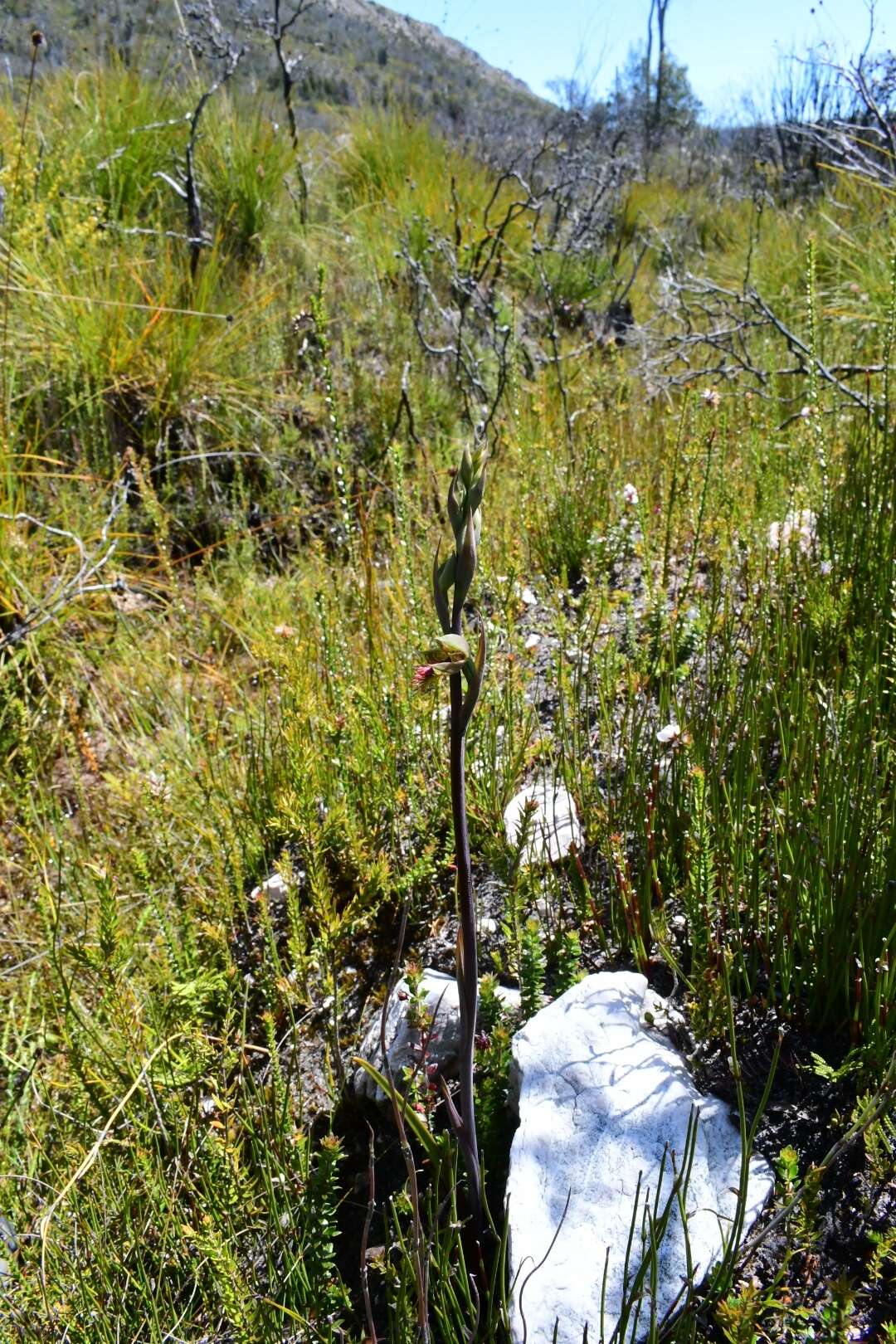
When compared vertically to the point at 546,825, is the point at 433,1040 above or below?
below

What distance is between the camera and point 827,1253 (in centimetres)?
107

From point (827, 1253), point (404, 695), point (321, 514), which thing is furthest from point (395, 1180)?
point (321, 514)

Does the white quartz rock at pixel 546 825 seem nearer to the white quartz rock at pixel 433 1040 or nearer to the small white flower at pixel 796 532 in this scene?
the white quartz rock at pixel 433 1040

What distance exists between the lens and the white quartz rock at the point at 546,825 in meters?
1.65

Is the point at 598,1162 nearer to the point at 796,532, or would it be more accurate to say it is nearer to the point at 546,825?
the point at 546,825

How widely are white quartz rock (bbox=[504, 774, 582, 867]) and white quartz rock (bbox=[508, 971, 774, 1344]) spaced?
0.39 m

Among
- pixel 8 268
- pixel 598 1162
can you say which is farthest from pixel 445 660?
pixel 8 268

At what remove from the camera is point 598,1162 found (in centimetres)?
114

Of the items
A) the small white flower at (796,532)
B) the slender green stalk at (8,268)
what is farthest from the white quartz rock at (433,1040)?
the slender green stalk at (8,268)

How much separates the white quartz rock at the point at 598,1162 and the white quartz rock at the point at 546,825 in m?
0.39

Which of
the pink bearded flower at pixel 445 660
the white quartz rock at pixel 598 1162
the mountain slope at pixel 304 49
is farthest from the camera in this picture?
the mountain slope at pixel 304 49

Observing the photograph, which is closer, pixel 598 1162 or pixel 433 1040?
pixel 598 1162

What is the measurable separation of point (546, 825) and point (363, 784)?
1.47 feet

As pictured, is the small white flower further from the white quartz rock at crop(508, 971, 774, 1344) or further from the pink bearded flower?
the pink bearded flower
